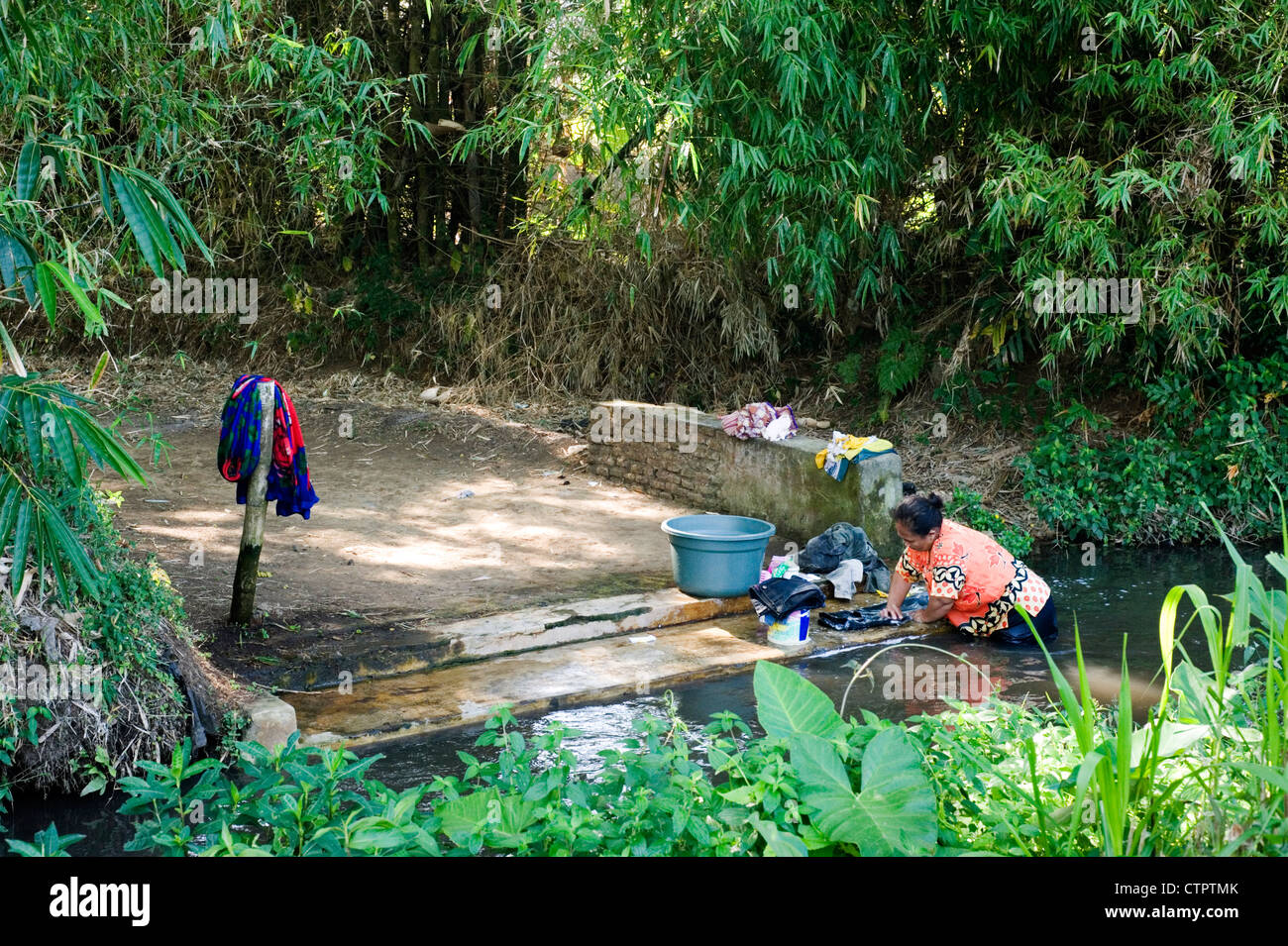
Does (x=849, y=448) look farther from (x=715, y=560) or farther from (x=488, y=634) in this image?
(x=488, y=634)

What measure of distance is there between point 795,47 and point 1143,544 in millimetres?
4257

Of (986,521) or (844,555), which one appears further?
(986,521)

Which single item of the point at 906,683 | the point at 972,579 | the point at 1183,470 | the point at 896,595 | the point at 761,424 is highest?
the point at 761,424

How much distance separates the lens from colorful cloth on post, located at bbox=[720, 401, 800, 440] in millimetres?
8031

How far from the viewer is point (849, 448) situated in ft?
24.6

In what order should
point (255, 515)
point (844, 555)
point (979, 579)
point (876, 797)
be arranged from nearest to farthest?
point (876, 797) → point (255, 515) → point (979, 579) → point (844, 555)

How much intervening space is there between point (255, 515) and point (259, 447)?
322 mm

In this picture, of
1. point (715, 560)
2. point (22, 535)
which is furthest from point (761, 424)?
point (22, 535)

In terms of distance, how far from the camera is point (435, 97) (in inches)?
486

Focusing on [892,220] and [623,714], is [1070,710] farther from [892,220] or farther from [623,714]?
[892,220]

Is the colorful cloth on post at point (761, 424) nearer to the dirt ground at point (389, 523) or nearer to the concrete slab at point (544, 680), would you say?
the dirt ground at point (389, 523)

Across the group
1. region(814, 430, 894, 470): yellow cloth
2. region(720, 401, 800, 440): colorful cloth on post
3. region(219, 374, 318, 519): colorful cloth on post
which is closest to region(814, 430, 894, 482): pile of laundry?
region(814, 430, 894, 470): yellow cloth

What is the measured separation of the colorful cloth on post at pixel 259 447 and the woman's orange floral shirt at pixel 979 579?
314 centimetres

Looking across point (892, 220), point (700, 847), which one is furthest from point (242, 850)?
point (892, 220)
